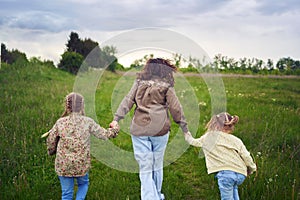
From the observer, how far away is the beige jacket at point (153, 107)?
14.0 ft

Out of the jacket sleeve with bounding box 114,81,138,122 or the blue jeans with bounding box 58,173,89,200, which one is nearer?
the blue jeans with bounding box 58,173,89,200

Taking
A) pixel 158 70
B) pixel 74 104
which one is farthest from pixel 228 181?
pixel 74 104

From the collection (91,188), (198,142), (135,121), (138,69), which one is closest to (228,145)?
(198,142)

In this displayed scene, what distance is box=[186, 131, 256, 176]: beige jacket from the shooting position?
3.96 meters

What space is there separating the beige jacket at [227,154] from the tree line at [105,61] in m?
1.17

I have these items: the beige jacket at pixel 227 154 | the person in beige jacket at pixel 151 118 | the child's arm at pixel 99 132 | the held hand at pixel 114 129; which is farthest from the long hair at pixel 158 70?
the beige jacket at pixel 227 154

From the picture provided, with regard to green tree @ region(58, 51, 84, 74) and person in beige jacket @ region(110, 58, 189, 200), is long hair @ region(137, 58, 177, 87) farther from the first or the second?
green tree @ region(58, 51, 84, 74)

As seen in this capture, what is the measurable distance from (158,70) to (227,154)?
4.06 feet

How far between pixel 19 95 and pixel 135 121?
682cm

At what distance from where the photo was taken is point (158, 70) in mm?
4469

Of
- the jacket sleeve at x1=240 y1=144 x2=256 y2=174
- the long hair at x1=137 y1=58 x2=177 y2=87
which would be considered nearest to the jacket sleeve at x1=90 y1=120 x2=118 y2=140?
the long hair at x1=137 y1=58 x2=177 y2=87

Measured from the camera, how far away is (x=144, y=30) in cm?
466

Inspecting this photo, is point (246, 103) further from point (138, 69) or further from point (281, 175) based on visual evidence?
point (138, 69)

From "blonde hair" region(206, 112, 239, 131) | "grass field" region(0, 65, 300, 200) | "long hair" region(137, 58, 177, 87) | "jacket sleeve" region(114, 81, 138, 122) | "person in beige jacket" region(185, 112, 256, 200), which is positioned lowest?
"grass field" region(0, 65, 300, 200)
